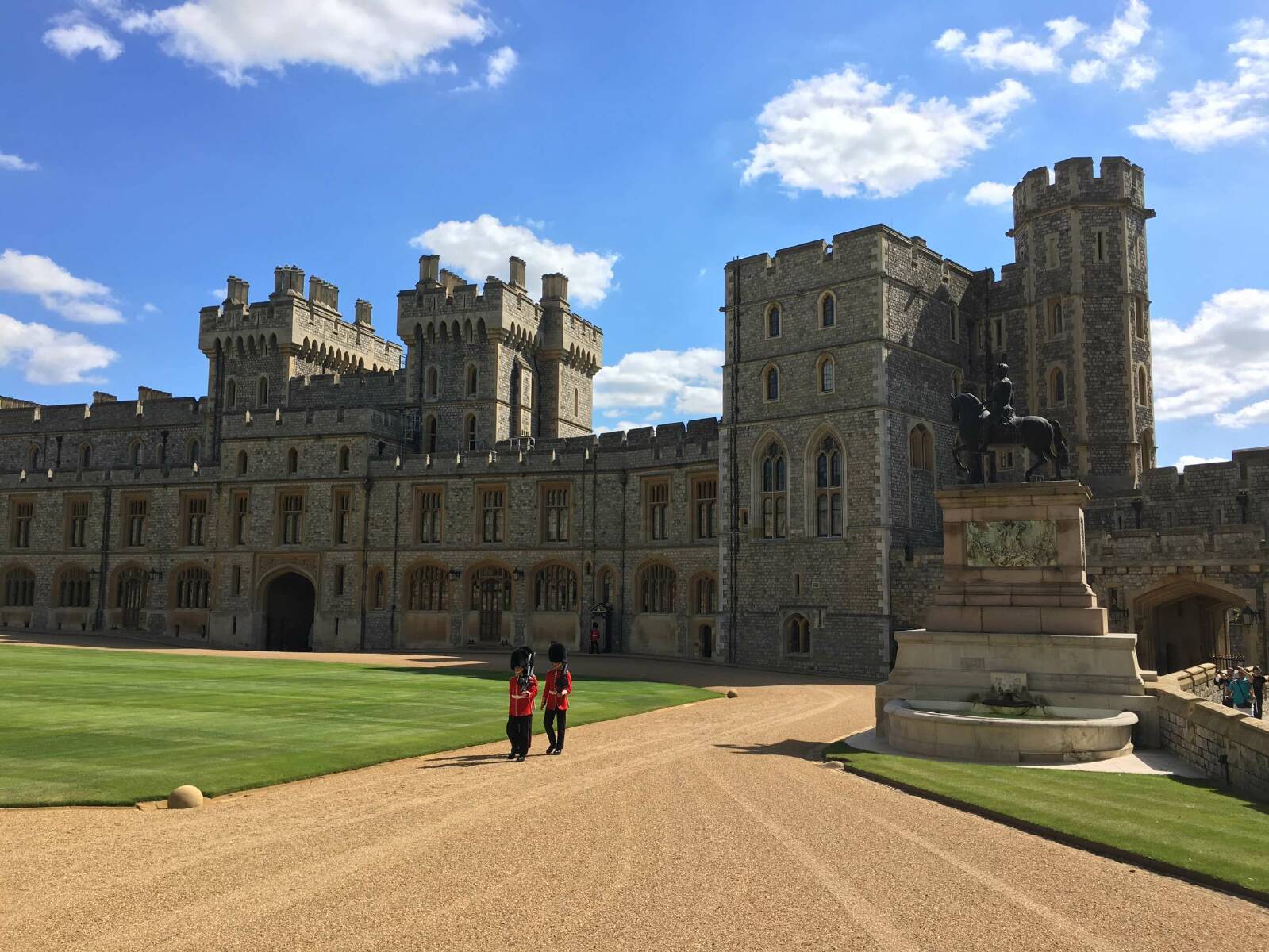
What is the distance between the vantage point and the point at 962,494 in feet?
55.7

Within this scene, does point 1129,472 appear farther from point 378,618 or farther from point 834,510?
point 378,618

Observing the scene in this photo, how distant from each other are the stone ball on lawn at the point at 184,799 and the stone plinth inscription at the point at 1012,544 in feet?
40.0

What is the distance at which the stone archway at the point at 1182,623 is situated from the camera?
25.6m

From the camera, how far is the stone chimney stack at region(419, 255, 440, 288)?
49.6 meters

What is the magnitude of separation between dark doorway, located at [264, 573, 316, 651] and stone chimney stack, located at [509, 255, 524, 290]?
684 inches

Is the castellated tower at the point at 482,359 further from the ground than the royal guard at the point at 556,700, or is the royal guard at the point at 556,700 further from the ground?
the castellated tower at the point at 482,359

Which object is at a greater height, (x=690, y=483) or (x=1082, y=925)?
(x=690, y=483)

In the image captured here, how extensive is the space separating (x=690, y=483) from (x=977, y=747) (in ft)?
80.5

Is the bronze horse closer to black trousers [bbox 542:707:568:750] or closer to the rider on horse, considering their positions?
the rider on horse

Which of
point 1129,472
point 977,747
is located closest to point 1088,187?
point 1129,472

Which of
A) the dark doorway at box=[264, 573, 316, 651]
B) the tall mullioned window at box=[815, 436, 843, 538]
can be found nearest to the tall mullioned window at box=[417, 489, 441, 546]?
the dark doorway at box=[264, 573, 316, 651]

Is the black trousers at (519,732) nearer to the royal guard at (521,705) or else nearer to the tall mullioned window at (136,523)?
the royal guard at (521,705)

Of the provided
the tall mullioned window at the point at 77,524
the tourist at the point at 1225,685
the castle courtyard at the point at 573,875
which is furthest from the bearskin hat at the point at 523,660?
the tall mullioned window at the point at 77,524

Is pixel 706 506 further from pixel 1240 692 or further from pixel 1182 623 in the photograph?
pixel 1240 692
